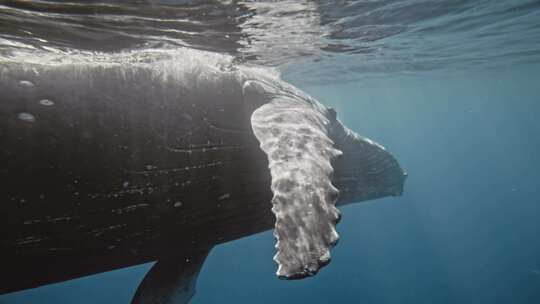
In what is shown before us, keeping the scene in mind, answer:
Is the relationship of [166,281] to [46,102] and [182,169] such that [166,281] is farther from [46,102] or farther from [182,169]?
[46,102]

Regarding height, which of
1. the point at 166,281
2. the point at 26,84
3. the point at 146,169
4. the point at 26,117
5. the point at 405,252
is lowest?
the point at 405,252

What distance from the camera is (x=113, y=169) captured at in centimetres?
303

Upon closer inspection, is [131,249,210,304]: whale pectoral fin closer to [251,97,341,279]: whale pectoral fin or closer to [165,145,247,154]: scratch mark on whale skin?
[165,145,247,154]: scratch mark on whale skin

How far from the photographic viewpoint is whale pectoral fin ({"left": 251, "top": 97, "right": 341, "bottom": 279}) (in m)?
2.53

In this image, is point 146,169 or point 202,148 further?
point 202,148

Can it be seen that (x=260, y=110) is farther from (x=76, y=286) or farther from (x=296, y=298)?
(x=76, y=286)

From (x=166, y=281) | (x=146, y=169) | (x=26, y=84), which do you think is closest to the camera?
(x=26, y=84)

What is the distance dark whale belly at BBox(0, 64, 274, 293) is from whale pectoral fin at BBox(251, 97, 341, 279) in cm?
44

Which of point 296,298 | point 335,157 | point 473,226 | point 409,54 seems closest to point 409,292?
point 296,298

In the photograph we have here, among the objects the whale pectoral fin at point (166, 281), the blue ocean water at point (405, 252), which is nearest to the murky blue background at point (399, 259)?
the blue ocean water at point (405, 252)

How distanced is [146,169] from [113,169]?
269 mm

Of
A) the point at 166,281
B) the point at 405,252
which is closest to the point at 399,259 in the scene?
the point at 405,252

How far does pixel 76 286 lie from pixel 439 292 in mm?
47905

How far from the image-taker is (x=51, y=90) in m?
2.97
